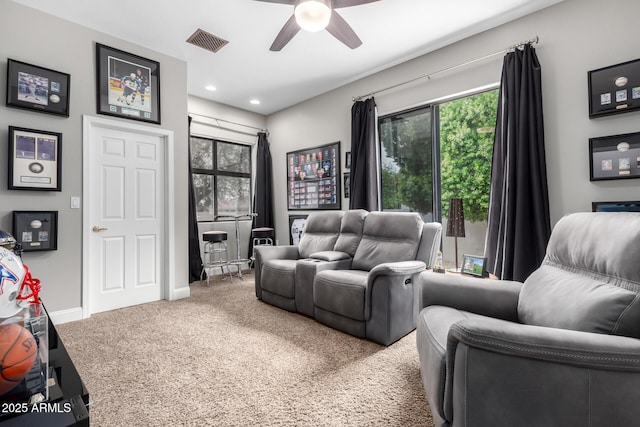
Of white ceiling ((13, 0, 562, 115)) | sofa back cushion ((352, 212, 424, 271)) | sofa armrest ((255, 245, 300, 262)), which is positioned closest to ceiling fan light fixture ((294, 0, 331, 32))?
white ceiling ((13, 0, 562, 115))

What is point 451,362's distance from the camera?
3.31 feet

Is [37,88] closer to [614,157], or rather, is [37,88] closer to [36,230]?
[36,230]

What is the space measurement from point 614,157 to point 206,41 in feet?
13.0

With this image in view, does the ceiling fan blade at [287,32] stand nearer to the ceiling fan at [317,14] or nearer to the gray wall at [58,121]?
the ceiling fan at [317,14]

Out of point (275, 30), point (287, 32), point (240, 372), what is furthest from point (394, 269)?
point (275, 30)

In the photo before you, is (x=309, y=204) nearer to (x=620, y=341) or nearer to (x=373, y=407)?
(x=373, y=407)

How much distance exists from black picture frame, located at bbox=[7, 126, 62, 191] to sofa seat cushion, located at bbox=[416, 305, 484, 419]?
3.32 m

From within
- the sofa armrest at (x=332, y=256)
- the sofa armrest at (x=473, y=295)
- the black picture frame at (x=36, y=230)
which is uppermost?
the black picture frame at (x=36, y=230)

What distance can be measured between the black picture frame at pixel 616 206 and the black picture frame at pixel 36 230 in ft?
15.4

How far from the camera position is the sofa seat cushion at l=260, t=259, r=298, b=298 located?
9.78 feet

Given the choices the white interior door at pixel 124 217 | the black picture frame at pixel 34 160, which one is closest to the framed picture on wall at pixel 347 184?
the white interior door at pixel 124 217

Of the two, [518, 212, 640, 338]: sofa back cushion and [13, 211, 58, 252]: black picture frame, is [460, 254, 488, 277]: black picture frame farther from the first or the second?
[13, 211, 58, 252]: black picture frame

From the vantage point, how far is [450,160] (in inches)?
140

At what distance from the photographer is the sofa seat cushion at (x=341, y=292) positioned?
233 centimetres
